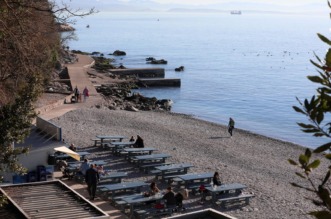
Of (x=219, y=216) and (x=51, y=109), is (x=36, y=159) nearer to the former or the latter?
(x=219, y=216)

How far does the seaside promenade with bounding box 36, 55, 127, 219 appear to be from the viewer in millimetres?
13672

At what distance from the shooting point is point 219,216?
805 cm

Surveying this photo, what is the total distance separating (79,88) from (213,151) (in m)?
16.7

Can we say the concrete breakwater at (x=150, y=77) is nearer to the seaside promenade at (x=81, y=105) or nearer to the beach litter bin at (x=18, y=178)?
the seaside promenade at (x=81, y=105)

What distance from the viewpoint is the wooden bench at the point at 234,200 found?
48.0 ft

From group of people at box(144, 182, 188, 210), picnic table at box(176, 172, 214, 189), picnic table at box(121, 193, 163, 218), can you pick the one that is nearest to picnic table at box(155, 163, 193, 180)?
picnic table at box(176, 172, 214, 189)

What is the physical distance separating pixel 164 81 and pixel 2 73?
41801mm

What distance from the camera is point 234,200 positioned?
49.3 ft

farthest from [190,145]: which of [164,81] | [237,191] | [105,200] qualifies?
[164,81]

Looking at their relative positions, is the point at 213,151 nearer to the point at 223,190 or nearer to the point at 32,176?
the point at 223,190

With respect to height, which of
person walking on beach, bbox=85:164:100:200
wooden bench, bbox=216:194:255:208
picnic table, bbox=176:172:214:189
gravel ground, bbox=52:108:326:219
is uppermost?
person walking on beach, bbox=85:164:100:200

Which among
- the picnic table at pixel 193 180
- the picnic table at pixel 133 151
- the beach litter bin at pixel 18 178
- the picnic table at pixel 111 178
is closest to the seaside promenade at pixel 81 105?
the picnic table at pixel 111 178

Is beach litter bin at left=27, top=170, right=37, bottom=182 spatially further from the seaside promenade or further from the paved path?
the paved path

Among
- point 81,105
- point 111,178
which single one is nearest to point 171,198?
point 111,178
